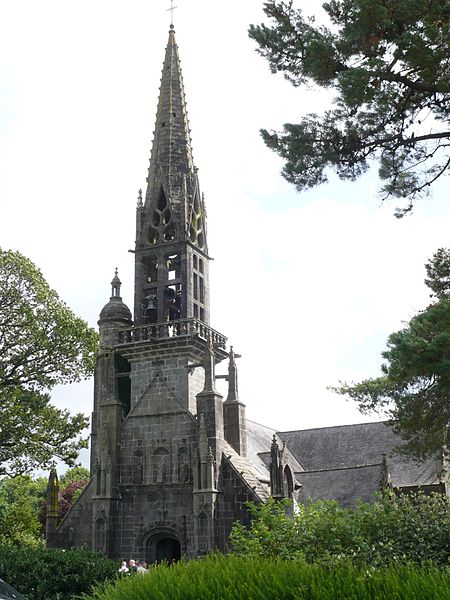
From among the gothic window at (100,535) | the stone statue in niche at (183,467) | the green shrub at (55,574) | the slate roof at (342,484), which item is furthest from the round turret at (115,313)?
the green shrub at (55,574)

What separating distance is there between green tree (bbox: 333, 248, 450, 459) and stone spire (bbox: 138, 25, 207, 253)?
46.5 feet

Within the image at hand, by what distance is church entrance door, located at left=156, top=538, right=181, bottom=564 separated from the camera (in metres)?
29.3

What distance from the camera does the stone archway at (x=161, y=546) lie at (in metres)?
29.1

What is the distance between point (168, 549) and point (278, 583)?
22.2 metres

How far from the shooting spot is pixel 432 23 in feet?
43.3

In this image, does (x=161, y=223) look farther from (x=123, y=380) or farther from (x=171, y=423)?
(x=171, y=423)

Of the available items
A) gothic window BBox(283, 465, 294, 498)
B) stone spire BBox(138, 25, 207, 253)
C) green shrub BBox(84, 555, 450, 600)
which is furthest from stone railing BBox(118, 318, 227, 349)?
green shrub BBox(84, 555, 450, 600)

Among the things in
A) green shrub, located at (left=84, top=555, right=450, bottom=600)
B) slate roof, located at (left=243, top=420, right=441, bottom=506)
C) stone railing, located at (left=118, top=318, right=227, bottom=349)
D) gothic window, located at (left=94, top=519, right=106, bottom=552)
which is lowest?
green shrub, located at (left=84, top=555, right=450, bottom=600)

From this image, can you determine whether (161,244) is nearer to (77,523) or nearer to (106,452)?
(106,452)

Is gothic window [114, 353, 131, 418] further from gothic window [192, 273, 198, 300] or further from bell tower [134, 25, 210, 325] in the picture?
gothic window [192, 273, 198, 300]

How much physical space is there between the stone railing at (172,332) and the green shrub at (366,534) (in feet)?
49.4

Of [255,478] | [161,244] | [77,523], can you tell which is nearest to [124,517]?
[77,523]

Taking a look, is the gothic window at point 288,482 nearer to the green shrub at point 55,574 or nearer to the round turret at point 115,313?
the round turret at point 115,313

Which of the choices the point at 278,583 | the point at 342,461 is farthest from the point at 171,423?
the point at 278,583
